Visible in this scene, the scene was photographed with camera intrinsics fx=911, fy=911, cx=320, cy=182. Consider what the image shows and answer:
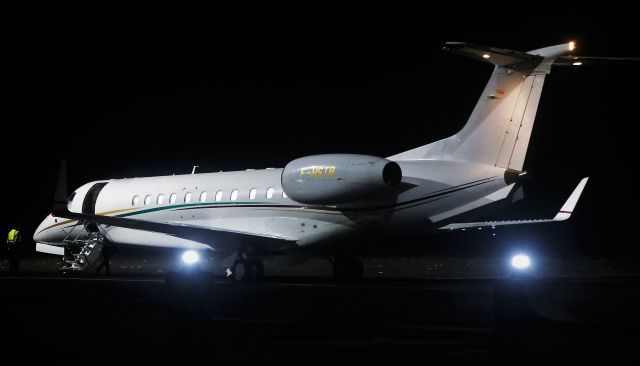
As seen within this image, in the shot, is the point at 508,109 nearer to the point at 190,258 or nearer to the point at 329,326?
the point at 329,326

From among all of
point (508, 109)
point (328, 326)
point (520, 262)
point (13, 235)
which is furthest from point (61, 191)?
point (520, 262)

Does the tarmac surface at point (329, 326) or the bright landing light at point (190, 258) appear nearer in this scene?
the tarmac surface at point (329, 326)

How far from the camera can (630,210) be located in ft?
142

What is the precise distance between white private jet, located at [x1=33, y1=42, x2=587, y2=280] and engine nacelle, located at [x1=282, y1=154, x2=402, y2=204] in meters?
0.03

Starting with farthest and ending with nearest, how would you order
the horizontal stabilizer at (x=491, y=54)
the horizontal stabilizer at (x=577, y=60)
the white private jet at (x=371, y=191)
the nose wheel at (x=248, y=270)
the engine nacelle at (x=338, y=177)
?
1. the nose wheel at (x=248, y=270)
2. the engine nacelle at (x=338, y=177)
3. the white private jet at (x=371, y=191)
4. the horizontal stabilizer at (x=577, y=60)
5. the horizontal stabilizer at (x=491, y=54)

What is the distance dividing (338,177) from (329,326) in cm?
1136

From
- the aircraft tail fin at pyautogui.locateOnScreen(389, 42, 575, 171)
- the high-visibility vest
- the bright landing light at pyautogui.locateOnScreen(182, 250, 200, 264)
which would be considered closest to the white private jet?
the aircraft tail fin at pyautogui.locateOnScreen(389, 42, 575, 171)

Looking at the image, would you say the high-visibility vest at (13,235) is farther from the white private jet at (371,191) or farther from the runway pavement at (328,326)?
the runway pavement at (328,326)

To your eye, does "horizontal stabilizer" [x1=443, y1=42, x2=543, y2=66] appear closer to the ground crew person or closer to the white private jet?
Result: the white private jet

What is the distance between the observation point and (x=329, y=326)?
38.2 ft

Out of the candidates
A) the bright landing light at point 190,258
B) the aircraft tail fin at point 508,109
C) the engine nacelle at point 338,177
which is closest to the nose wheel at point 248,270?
the engine nacelle at point 338,177

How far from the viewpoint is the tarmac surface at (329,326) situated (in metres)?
8.76

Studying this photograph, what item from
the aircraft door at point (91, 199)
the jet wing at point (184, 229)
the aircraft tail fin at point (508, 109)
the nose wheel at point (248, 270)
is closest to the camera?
the aircraft tail fin at point (508, 109)

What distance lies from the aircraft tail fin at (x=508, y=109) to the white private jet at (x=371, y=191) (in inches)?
0.9
